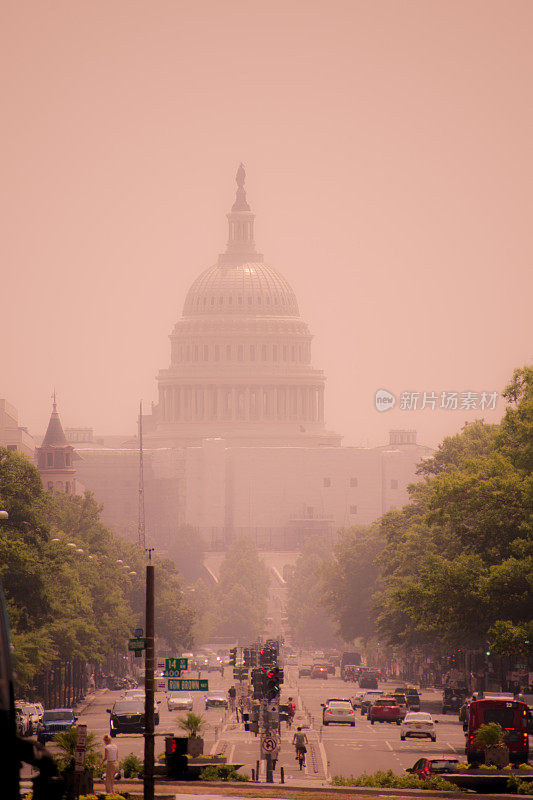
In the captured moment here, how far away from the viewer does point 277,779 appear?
44.9 m

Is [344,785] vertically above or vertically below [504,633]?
below

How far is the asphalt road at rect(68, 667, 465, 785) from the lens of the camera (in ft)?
166

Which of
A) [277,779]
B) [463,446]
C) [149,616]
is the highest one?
[463,446]

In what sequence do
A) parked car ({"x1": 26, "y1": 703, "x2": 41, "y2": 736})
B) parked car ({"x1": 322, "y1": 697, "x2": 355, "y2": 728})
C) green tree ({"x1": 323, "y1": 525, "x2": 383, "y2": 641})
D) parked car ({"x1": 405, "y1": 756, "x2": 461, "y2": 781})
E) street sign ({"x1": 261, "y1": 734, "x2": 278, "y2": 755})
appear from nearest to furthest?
1. parked car ({"x1": 405, "y1": 756, "x2": 461, "y2": 781})
2. street sign ({"x1": 261, "y1": 734, "x2": 278, "y2": 755})
3. parked car ({"x1": 26, "y1": 703, "x2": 41, "y2": 736})
4. parked car ({"x1": 322, "y1": 697, "x2": 355, "y2": 728})
5. green tree ({"x1": 323, "y1": 525, "x2": 383, "y2": 641})

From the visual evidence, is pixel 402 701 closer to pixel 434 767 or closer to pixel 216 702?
pixel 216 702

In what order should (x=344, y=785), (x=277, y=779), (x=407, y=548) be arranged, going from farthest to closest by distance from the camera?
(x=407, y=548)
(x=277, y=779)
(x=344, y=785)

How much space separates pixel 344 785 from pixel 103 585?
74.6m

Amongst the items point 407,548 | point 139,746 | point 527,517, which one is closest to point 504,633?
point 527,517

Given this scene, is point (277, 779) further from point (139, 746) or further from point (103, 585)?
point (103, 585)

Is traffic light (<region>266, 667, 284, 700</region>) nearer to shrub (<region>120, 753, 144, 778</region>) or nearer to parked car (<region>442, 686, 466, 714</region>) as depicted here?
shrub (<region>120, 753, 144, 778</region>)

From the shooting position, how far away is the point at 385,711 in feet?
255

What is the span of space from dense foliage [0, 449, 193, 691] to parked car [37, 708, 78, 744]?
13.8ft

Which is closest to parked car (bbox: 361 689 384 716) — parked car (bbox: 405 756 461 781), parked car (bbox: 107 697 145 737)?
parked car (bbox: 107 697 145 737)

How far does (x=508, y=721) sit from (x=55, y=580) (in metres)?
42.9
